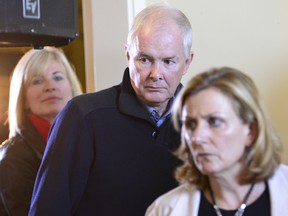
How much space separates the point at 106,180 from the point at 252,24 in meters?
0.92

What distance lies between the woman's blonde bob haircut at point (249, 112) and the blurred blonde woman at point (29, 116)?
0.89m

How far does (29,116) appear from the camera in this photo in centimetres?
206

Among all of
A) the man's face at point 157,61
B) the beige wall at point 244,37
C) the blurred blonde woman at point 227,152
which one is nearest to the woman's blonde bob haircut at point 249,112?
the blurred blonde woman at point 227,152

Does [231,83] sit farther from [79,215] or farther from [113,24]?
[113,24]

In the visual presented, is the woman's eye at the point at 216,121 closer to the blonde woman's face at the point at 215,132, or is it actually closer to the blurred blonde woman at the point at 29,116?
the blonde woman's face at the point at 215,132

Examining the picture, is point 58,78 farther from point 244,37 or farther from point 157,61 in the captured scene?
point 157,61

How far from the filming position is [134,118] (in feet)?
4.80

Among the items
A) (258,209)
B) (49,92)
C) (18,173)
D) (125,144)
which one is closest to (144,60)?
(125,144)

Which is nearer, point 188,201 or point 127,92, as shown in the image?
point 188,201

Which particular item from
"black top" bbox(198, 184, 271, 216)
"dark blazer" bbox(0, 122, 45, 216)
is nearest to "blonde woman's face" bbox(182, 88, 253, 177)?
"black top" bbox(198, 184, 271, 216)

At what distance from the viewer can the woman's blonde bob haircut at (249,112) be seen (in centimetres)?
105

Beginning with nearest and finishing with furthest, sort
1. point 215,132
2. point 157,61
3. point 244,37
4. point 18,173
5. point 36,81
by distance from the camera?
point 215,132 < point 157,61 < point 18,173 < point 244,37 < point 36,81

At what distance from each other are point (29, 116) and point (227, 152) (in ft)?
3.85

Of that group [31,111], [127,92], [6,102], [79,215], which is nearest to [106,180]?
[79,215]
